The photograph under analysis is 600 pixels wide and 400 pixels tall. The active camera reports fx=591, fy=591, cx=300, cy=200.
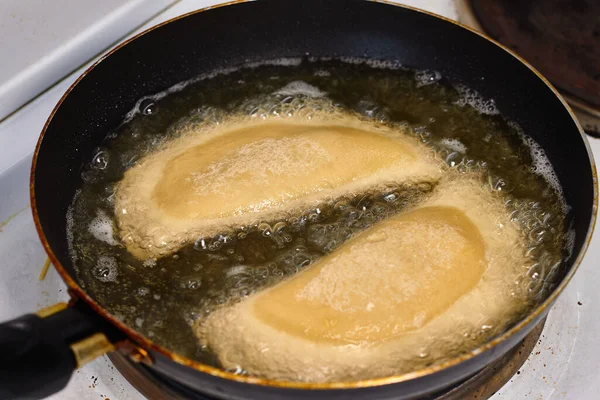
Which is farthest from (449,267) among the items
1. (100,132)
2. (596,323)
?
(100,132)

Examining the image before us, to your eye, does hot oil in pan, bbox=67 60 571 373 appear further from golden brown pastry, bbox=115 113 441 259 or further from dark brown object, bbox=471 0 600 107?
dark brown object, bbox=471 0 600 107

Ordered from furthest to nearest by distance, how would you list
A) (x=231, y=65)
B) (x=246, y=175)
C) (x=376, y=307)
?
(x=231, y=65)
(x=246, y=175)
(x=376, y=307)

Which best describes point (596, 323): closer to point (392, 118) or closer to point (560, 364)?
point (560, 364)

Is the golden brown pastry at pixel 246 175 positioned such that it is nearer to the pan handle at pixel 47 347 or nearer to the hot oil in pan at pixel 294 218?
the hot oil in pan at pixel 294 218

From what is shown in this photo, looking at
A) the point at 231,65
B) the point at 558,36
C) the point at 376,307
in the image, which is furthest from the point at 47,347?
the point at 558,36

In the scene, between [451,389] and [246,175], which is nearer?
[451,389]

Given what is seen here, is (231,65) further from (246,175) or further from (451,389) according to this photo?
(451,389)

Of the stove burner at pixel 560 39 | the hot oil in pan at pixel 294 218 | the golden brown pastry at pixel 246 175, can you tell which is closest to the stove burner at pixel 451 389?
the hot oil in pan at pixel 294 218
